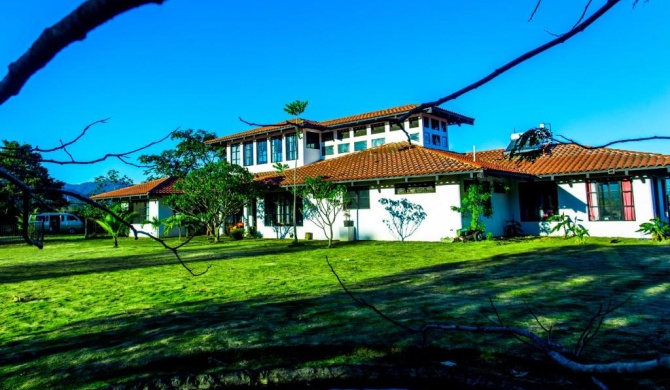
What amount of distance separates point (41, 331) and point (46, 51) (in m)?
5.46

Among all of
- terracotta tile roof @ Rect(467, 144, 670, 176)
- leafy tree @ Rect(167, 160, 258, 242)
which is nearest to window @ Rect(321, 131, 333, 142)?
leafy tree @ Rect(167, 160, 258, 242)

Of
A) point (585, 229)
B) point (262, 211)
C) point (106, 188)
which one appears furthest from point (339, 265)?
point (106, 188)

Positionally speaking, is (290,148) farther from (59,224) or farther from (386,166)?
(59,224)

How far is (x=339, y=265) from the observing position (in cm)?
1039

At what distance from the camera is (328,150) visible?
963 inches

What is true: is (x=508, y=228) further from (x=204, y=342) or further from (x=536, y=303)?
(x=204, y=342)

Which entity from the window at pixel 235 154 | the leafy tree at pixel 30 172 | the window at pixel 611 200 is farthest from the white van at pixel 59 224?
the leafy tree at pixel 30 172

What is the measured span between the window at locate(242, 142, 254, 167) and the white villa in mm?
2066

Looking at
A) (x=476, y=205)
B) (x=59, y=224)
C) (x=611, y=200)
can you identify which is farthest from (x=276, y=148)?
(x=59, y=224)

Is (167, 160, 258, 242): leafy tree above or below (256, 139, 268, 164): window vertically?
below

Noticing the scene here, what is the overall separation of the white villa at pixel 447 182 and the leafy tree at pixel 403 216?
21cm

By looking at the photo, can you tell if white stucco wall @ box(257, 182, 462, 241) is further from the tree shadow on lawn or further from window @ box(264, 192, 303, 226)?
the tree shadow on lawn

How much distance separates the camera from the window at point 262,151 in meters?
24.7

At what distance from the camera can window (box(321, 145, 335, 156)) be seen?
24.3 m
